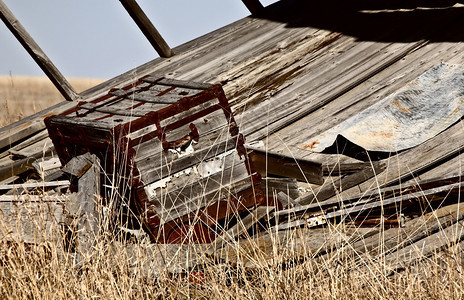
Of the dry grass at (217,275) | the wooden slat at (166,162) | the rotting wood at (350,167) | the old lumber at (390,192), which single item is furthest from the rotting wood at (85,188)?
the rotting wood at (350,167)

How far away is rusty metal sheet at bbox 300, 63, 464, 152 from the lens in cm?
560

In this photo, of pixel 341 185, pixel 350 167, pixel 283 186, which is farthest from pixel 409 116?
pixel 283 186

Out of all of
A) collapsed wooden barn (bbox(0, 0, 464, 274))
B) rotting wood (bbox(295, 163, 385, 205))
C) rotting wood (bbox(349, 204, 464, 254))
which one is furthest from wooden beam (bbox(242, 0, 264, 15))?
rotting wood (bbox(349, 204, 464, 254))

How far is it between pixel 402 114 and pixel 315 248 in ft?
7.63

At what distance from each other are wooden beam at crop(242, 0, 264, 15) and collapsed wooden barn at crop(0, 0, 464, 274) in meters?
0.06

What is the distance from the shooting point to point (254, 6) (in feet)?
30.4

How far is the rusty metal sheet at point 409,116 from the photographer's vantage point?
560 cm

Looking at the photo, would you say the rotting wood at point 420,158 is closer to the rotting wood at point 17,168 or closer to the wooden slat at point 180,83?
the wooden slat at point 180,83

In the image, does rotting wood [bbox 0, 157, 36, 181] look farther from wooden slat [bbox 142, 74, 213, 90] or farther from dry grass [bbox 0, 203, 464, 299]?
dry grass [bbox 0, 203, 464, 299]

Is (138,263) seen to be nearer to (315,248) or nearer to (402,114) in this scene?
(315,248)

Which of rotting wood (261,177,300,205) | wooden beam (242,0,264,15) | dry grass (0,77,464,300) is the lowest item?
rotting wood (261,177,300,205)

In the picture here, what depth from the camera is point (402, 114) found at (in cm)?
596

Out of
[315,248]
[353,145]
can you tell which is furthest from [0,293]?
[353,145]

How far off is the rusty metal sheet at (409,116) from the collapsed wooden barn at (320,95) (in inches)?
1.9
